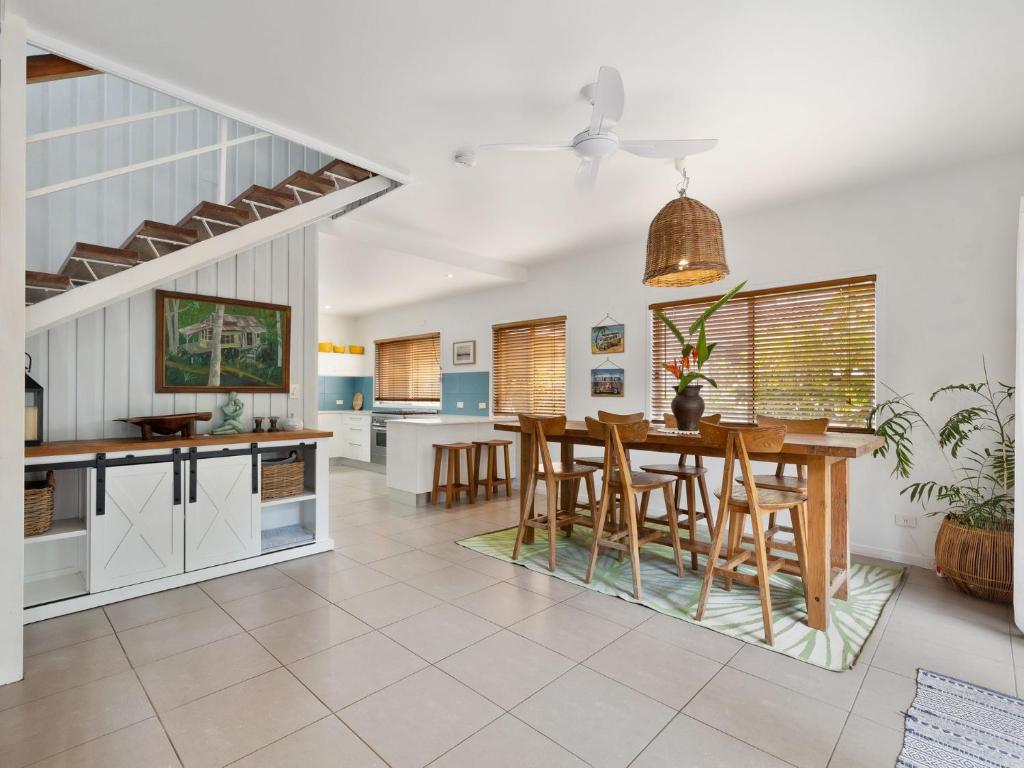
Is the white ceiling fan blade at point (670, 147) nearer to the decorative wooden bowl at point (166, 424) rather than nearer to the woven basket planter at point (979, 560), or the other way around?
the woven basket planter at point (979, 560)

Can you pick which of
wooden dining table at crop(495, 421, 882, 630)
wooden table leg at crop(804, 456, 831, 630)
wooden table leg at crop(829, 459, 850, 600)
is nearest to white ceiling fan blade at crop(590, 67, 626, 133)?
wooden dining table at crop(495, 421, 882, 630)

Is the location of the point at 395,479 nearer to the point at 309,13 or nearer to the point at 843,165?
the point at 309,13

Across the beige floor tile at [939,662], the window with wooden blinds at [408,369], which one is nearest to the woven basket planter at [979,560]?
the beige floor tile at [939,662]

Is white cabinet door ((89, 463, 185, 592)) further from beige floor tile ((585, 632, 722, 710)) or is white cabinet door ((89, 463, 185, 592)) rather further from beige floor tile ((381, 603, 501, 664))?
beige floor tile ((585, 632, 722, 710))

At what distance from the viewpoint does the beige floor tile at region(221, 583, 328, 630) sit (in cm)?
269

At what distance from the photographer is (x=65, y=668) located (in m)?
2.21

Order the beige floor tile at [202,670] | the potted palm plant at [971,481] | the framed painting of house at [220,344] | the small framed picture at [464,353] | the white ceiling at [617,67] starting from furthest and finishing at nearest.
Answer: the small framed picture at [464,353]
the framed painting of house at [220,344]
the potted palm plant at [971,481]
the white ceiling at [617,67]
the beige floor tile at [202,670]

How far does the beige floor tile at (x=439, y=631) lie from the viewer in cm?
238

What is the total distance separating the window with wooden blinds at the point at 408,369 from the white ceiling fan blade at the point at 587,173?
4.90m

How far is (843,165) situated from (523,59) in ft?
8.04

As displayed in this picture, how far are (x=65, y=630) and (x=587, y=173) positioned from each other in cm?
357

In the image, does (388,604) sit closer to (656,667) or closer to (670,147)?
(656,667)

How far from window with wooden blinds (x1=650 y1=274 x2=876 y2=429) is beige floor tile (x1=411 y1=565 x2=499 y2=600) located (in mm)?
2229

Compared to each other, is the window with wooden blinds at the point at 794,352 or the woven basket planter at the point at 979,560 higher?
the window with wooden blinds at the point at 794,352
